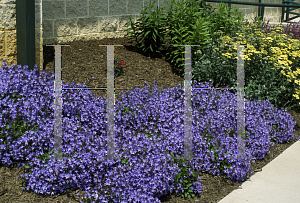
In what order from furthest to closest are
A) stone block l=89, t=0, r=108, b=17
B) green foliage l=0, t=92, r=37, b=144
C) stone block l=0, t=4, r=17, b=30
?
stone block l=89, t=0, r=108, b=17 → stone block l=0, t=4, r=17, b=30 → green foliage l=0, t=92, r=37, b=144

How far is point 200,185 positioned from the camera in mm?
3283

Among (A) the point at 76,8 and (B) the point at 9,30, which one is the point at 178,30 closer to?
(A) the point at 76,8

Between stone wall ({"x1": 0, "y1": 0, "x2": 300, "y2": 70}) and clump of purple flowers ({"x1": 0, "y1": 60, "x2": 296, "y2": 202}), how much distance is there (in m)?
0.62

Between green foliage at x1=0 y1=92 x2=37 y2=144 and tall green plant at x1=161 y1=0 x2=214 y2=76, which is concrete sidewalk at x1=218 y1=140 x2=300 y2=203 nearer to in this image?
green foliage at x1=0 y1=92 x2=37 y2=144

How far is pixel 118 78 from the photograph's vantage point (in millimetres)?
5641

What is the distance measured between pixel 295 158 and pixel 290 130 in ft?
1.87

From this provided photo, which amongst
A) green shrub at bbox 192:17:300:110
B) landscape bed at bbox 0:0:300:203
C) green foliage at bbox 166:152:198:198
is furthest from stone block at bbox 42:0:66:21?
green foliage at bbox 166:152:198:198

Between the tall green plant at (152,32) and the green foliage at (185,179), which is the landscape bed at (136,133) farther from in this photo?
the tall green plant at (152,32)

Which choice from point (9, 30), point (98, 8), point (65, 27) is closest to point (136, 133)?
point (9, 30)

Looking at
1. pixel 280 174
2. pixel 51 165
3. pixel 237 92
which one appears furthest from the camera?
pixel 237 92

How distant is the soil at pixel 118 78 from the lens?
3.10m

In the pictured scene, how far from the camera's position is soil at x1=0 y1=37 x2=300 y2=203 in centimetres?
310

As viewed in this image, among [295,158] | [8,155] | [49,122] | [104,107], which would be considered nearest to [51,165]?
[8,155]

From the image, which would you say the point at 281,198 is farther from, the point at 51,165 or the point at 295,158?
the point at 51,165
